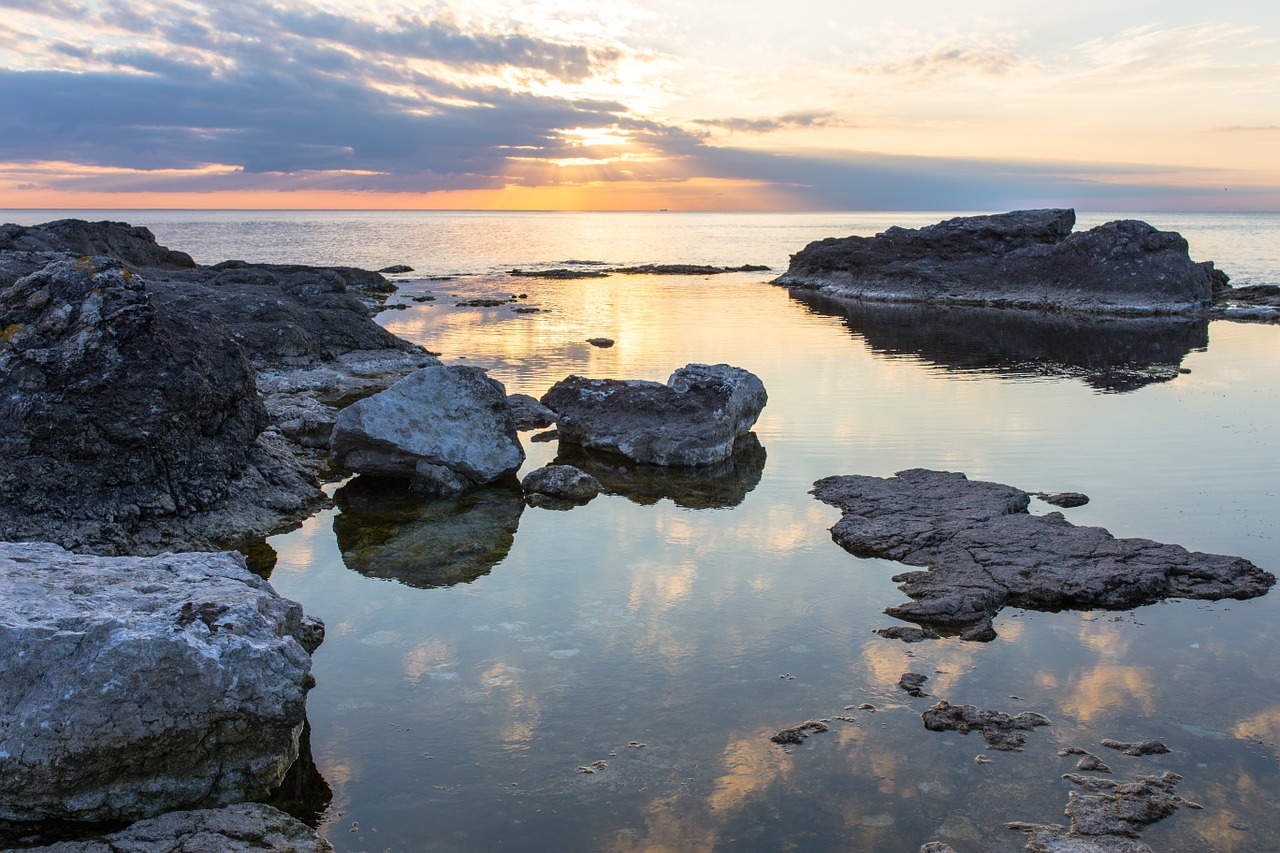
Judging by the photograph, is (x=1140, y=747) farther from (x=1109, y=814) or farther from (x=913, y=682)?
(x=913, y=682)

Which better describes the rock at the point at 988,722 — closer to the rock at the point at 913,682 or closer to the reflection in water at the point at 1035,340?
the rock at the point at 913,682

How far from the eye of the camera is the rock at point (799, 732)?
6.70m

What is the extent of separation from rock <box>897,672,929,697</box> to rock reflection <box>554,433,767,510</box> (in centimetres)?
504

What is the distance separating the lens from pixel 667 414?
15203 mm

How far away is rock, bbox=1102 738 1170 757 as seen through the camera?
6.53m

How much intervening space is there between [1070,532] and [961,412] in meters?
8.04

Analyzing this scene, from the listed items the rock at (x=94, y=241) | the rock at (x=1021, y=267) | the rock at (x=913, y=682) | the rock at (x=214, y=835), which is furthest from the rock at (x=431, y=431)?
the rock at (x=1021, y=267)

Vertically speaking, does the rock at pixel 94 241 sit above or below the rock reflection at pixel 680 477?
above

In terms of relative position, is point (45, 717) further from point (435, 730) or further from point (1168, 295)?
point (1168, 295)

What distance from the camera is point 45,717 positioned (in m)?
5.54

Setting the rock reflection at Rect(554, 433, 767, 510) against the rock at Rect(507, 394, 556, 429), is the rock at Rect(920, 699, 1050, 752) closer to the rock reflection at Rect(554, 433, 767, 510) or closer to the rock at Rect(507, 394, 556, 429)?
the rock reflection at Rect(554, 433, 767, 510)

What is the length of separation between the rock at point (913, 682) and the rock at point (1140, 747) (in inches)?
52.2

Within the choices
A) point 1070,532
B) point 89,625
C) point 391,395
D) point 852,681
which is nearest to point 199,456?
point 391,395

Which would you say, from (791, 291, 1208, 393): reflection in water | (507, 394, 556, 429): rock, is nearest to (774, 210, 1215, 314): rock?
(791, 291, 1208, 393): reflection in water
